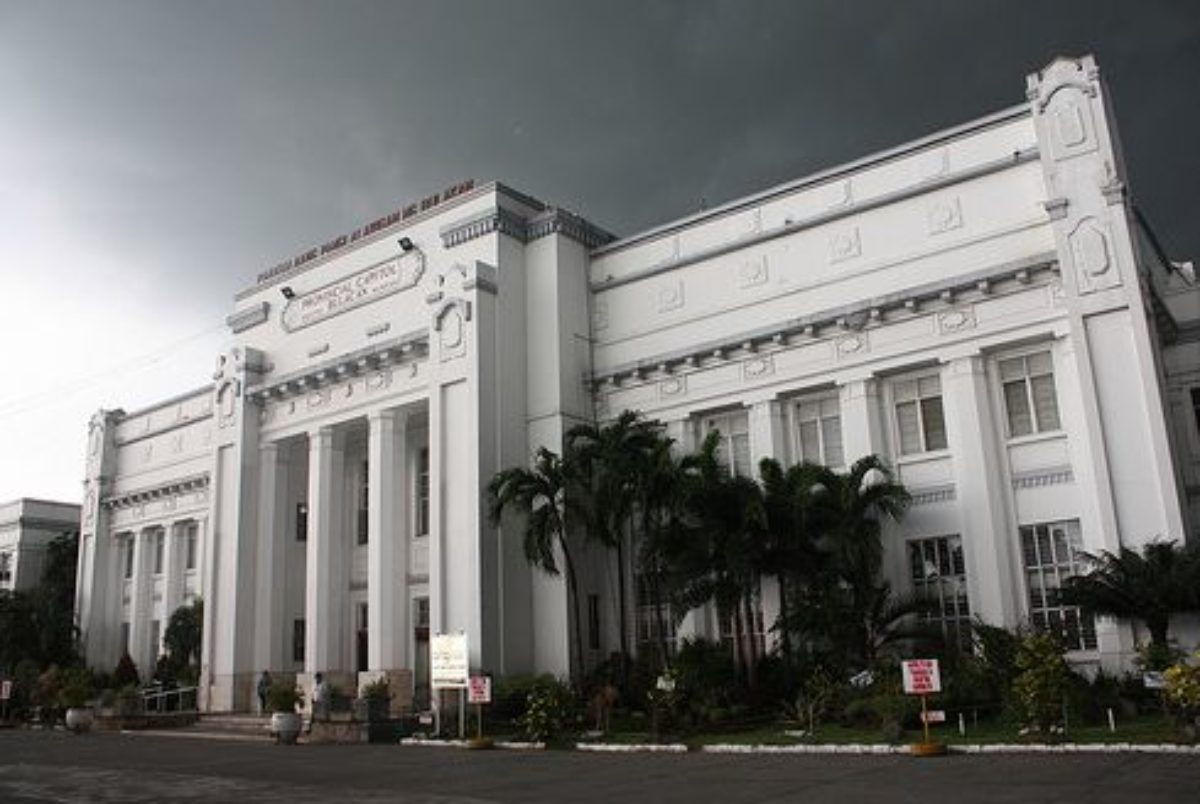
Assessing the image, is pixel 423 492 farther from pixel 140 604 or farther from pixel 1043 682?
pixel 1043 682

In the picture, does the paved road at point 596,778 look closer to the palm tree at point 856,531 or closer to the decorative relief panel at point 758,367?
the palm tree at point 856,531

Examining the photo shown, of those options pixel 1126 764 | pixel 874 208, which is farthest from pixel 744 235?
pixel 1126 764

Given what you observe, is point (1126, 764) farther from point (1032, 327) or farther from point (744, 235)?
point (744, 235)

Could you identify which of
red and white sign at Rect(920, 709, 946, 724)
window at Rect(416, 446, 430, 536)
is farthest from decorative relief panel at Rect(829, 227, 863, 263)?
window at Rect(416, 446, 430, 536)

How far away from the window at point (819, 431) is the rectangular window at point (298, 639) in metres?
18.0

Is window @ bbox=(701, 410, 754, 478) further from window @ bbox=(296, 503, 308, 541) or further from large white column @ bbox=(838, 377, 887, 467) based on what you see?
window @ bbox=(296, 503, 308, 541)

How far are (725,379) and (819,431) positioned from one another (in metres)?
2.79

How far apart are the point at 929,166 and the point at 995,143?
5.16ft

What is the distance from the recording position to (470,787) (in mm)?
13875

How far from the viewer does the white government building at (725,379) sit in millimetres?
21375

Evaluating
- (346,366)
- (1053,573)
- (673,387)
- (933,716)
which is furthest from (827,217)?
(346,366)

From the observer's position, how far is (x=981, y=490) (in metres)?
22.1

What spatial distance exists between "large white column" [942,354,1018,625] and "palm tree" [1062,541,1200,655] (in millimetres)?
2526

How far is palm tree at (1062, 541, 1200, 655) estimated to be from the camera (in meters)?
17.6
